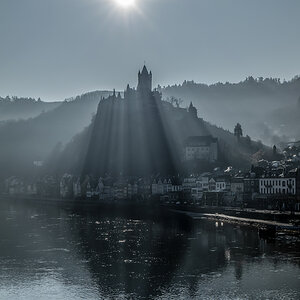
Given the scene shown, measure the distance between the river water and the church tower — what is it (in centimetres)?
7629

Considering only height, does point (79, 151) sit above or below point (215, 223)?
above

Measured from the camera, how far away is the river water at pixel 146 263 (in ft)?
112

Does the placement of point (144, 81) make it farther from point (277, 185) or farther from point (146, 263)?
point (146, 263)

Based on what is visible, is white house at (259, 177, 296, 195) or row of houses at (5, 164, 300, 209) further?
row of houses at (5, 164, 300, 209)

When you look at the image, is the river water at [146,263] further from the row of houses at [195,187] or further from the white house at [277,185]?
the row of houses at [195,187]

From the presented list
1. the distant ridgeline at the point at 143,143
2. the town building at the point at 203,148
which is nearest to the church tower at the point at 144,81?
the distant ridgeline at the point at 143,143

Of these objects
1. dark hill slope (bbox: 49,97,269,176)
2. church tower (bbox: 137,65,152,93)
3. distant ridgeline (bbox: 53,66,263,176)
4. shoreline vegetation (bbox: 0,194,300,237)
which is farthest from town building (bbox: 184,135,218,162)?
shoreline vegetation (bbox: 0,194,300,237)

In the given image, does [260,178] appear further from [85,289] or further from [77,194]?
[85,289]

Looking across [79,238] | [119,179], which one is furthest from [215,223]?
[119,179]

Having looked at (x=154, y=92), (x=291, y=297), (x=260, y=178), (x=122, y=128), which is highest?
(x=154, y=92)

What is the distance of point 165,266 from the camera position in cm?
4091

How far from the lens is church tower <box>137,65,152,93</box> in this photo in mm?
139375

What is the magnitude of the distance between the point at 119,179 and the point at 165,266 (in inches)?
3024

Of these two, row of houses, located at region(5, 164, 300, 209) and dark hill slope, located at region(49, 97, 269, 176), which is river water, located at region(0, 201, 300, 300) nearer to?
row of houses, located at region(5, 164, 300, 209)
